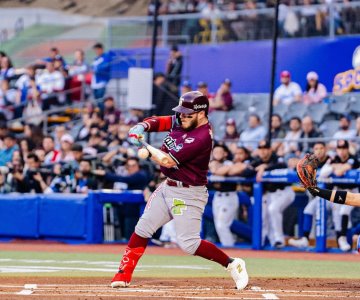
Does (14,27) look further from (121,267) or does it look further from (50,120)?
(121,267)

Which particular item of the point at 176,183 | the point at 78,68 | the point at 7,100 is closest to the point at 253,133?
the point at 78,68

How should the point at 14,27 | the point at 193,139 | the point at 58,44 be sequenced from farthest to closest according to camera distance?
the point at 14,27 < the point at 58,44 < the point at 193,139

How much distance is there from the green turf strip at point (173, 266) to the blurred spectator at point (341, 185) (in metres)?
1.64

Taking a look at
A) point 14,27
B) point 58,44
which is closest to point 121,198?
point 58,44

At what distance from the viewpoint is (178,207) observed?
9.77m

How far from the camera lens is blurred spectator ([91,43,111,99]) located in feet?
77.3

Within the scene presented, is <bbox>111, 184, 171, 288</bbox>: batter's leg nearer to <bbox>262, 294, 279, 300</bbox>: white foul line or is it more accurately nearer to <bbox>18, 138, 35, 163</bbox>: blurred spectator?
<bbox>262, 294, 279, 300</bbox>: white foul line

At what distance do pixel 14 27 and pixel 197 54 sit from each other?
13.6 metres

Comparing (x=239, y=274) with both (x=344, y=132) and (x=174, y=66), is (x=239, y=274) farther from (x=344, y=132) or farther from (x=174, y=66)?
(x=174, y=66)

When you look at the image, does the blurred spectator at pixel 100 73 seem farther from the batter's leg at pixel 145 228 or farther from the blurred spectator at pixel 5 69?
the batter's leg at pixel 145 228

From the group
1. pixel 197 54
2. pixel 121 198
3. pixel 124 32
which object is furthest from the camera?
pixel 124 32

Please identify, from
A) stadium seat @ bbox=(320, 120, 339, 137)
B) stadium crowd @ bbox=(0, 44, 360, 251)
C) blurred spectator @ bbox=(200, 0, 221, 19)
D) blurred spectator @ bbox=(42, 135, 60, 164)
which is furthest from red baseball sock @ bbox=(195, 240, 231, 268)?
blurred spectator @ bbox=(200, 0, 221, 19)

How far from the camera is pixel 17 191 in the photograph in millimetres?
19047

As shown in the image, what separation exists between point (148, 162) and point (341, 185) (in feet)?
13.4
